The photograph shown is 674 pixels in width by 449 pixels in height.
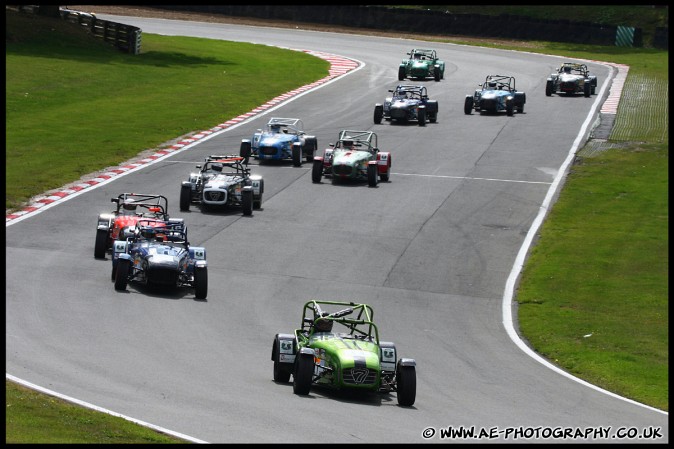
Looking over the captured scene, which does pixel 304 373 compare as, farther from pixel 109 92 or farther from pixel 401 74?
pixel 401 74

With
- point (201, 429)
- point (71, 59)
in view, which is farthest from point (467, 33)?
point (201, 429)

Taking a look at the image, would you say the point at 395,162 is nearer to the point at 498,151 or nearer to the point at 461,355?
the point at 498,151

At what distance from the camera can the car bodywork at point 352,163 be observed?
132 ft

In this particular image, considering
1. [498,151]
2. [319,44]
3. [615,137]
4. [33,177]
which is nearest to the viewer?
[33,177]

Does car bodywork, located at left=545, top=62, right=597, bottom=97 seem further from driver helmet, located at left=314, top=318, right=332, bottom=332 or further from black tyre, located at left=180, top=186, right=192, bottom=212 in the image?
driver helmet, located at left=314, top=318, right=332, bottom=332

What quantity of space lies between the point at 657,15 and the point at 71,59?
170 ft

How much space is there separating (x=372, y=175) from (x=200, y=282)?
1523 cm

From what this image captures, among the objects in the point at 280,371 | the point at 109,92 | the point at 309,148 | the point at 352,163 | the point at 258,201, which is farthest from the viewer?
the point at 109,92

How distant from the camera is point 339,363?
18.8 m

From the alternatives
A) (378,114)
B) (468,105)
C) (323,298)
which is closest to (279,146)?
(378,114)

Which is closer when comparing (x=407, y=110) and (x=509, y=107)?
(x=407, y=110)

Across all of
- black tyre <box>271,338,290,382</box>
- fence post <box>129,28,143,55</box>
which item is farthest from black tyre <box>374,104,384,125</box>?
black tyre <box>271,338,290,382</box>

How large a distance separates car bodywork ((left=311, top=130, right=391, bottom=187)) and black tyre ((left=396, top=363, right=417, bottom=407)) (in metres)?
21.5

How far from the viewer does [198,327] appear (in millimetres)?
23422
